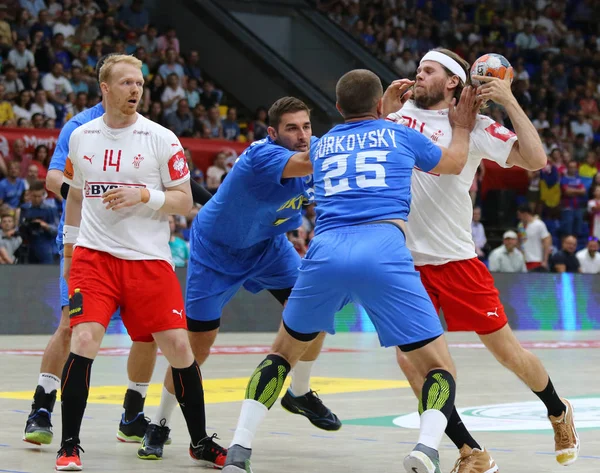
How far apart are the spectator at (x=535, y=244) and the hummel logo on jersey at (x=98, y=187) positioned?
14.9m

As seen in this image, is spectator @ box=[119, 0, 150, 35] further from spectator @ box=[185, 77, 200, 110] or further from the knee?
the knee

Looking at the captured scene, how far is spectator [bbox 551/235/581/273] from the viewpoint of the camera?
19891 mm

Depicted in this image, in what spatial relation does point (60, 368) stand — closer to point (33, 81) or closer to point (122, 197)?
point (122, 197)

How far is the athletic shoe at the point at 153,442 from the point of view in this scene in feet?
20.2

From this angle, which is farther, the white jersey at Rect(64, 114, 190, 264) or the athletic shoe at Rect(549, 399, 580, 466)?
the white jersey at Rect(64, 114, 190, 264)

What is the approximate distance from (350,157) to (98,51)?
15805 millimetres

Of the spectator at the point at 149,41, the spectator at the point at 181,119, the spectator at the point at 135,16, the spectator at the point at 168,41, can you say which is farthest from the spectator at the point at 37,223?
the spectator at the point at 135,16

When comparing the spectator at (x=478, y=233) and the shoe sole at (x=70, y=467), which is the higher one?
the shoe sole at (x=70, y=467)

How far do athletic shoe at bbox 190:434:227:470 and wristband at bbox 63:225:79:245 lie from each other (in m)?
1.43

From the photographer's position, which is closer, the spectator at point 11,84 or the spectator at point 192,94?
the spectator at point 11,84

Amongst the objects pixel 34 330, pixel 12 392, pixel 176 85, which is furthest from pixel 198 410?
pixel 176 85

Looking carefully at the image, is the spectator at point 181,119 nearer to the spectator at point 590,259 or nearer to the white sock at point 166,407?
the spectator at point 590,259

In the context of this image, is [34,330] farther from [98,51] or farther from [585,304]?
[585,304]

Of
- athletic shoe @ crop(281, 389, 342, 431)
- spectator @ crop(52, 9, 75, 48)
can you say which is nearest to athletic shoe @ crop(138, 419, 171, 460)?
athletic shoe @ crop(281, 389, 342, 431)
